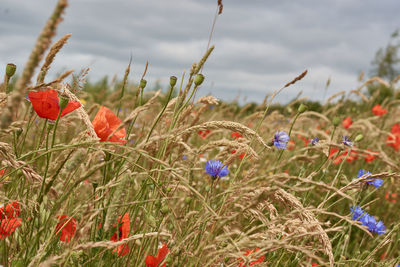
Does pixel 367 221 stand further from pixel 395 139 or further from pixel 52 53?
pixel 395 139

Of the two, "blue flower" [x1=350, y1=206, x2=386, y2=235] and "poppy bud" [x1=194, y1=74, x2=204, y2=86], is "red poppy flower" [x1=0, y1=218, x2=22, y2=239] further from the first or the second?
"blue flower" [x1=350, y1=206, x2=386, y2=235]

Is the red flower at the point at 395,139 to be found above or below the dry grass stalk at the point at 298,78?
below

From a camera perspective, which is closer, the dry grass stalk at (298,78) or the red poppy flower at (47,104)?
the red poppy flower at (47,104)

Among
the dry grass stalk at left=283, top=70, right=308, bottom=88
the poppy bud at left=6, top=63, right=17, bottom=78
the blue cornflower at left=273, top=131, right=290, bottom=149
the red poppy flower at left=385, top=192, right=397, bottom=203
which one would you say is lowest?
the red poppy flower at left=385, top=192, right=397, bottom=203

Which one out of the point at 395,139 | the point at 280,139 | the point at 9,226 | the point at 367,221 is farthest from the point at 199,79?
the point at 395,139

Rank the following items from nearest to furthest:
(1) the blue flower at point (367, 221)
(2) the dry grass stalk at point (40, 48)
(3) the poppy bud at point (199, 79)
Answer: (2) the dry grass stalk at point (40, 48) < (3) the poppy bud at point (199, 79) < (1) the blue flower at point (367, 221)

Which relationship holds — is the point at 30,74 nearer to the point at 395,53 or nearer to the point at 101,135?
the point at 101,135

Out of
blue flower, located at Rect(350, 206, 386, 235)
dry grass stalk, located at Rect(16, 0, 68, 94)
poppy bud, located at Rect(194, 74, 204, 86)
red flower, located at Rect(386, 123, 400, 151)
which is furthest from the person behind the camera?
red flower, located at Rect(386, 123, 400, 151)

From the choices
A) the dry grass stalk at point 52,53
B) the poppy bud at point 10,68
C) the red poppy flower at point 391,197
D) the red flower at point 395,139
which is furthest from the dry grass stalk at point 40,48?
the red flower at point 395,139

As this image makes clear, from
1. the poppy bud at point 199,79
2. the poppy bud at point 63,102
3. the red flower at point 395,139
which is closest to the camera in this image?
the poppy bud at point 63,102

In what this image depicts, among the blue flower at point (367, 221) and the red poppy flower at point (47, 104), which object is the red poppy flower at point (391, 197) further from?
the red poppy flower at point (47, 104)

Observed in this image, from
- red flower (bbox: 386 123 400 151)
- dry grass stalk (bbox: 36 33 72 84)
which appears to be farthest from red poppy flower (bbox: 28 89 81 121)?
red flower (bbox: 386 123 400 151)

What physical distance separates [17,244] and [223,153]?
0.86m

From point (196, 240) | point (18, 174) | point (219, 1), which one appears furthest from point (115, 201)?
point (219, 1)
